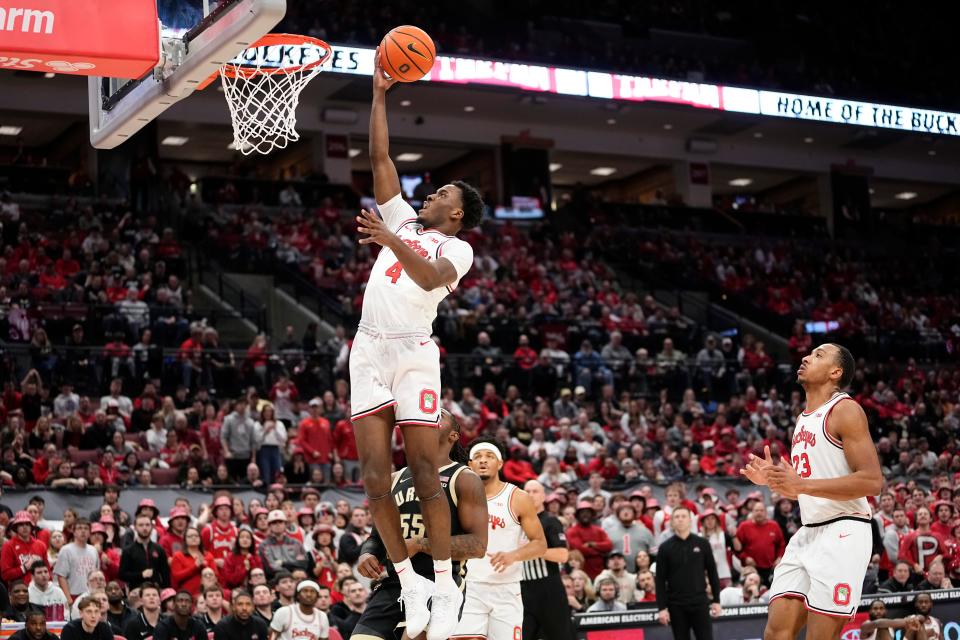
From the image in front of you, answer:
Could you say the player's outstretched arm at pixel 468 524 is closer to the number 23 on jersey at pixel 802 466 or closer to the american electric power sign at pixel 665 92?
the number 23 on jersey at pixel 802 466

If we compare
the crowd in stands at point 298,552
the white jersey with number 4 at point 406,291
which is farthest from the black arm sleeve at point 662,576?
the white jersey with number 4 at point 406,291

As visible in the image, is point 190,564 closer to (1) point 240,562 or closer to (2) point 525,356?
(1) point 240,562

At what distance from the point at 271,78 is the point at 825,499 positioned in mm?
4756

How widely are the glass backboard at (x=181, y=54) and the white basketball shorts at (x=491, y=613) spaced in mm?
4423

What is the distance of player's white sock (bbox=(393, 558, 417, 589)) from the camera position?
262 inches

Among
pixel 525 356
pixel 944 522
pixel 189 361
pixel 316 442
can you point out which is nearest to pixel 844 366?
pixel 944 522

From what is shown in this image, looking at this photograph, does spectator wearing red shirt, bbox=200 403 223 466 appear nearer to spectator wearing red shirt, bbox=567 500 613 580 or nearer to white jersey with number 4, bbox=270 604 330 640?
spectator wearing red shirt, bbox=567 500 613 580

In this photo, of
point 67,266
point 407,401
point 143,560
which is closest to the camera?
point 407,401

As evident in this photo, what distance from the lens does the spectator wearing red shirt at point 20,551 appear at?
12438 millimetres

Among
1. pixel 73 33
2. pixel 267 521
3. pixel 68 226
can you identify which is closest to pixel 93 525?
pixel 267 521

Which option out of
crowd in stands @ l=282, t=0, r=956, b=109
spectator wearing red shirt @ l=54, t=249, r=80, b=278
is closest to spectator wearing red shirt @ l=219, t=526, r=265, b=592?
spectator wearing red shirt @ l=54, t=249, r=80, b=278

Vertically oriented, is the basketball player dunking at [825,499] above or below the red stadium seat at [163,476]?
below

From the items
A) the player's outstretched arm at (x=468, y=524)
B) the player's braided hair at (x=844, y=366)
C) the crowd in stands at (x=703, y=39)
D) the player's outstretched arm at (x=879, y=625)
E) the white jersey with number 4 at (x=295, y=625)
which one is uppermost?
the crowd in stands at (x=703, y=39)

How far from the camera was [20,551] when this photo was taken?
41.4ft
